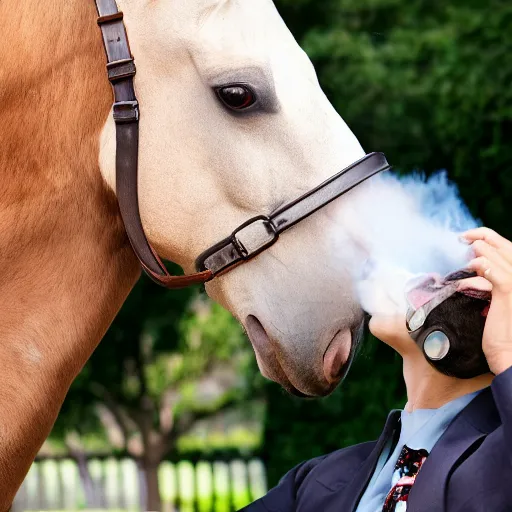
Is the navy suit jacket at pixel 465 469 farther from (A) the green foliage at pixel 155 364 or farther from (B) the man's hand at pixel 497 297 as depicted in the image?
(A) the green foliage at pixel 155 364

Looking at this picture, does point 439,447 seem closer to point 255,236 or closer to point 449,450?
point 449,450

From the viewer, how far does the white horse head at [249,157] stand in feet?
6.66

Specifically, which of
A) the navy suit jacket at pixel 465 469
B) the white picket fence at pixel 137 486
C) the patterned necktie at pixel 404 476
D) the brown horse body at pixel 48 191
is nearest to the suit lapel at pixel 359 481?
the navy suit jacket at pixel 465 469

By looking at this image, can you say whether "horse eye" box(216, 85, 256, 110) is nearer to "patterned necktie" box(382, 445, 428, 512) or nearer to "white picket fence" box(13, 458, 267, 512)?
"patterned necktie" box(382, 445, 428, 512)

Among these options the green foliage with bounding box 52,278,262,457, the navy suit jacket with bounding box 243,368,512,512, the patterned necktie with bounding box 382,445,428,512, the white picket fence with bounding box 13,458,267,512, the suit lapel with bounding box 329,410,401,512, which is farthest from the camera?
the white picket fence with bounding box 13,458,267,512

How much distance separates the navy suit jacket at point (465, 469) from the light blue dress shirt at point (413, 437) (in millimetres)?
33

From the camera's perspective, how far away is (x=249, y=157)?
204 centimetres

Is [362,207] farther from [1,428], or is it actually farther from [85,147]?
[1,428]

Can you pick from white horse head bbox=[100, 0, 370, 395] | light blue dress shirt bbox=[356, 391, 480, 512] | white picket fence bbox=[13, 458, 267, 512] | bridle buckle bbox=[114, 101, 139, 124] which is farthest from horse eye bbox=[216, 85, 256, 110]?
white picket fence bbox=[13, 458, 267, 512]

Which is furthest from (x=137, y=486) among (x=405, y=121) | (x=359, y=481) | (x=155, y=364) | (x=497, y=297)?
(x=497, y=297)

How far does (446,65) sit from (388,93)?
787 mm

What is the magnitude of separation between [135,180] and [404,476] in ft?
3.11

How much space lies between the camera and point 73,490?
39.1 ft

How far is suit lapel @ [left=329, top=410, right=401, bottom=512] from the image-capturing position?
6.49 ft
